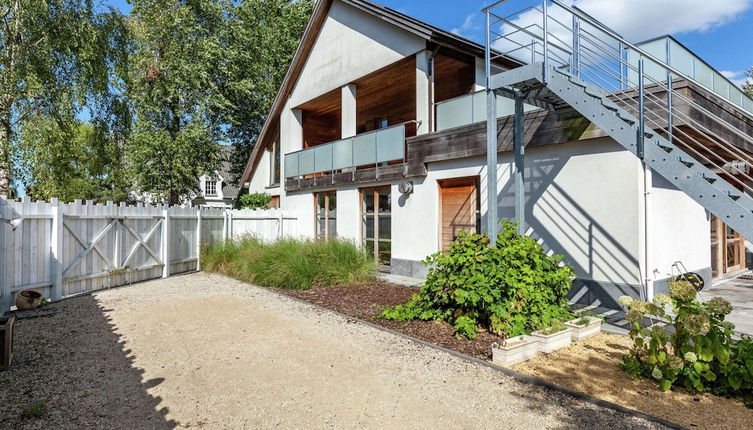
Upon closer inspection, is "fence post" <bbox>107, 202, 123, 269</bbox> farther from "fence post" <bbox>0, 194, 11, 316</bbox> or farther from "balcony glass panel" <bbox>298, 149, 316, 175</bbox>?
"balcony glass panel" <bbox>298, 149, 316, 175</bbox>

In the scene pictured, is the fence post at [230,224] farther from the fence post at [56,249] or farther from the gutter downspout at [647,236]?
the gutter downspout at [647,236]

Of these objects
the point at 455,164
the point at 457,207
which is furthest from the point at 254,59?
the point at 457,207

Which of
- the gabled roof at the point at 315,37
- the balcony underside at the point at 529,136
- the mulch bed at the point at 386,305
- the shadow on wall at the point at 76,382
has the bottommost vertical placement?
the shadow on wall at the point at 76,382

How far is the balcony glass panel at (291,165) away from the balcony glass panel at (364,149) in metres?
3.70

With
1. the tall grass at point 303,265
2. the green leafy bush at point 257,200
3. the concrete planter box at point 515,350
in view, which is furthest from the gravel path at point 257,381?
the green leafy bush at point 257,200

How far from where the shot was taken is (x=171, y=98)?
20156mm

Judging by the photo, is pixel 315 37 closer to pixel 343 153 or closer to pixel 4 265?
pixel 343 153

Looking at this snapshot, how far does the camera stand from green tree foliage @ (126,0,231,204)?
19766mm

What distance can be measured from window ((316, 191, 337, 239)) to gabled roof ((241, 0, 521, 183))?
4858 mm

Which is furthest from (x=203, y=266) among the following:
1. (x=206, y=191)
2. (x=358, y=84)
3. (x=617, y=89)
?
(x=206, y=191)

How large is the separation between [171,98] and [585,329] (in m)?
21.1

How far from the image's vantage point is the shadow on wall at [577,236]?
6645mm

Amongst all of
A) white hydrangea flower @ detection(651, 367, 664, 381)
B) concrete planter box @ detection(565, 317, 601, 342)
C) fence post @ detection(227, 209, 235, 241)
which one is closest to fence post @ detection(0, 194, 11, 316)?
fence post @ detection(227, 209, 235, 241)

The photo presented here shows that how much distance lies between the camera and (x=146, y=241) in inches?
413
